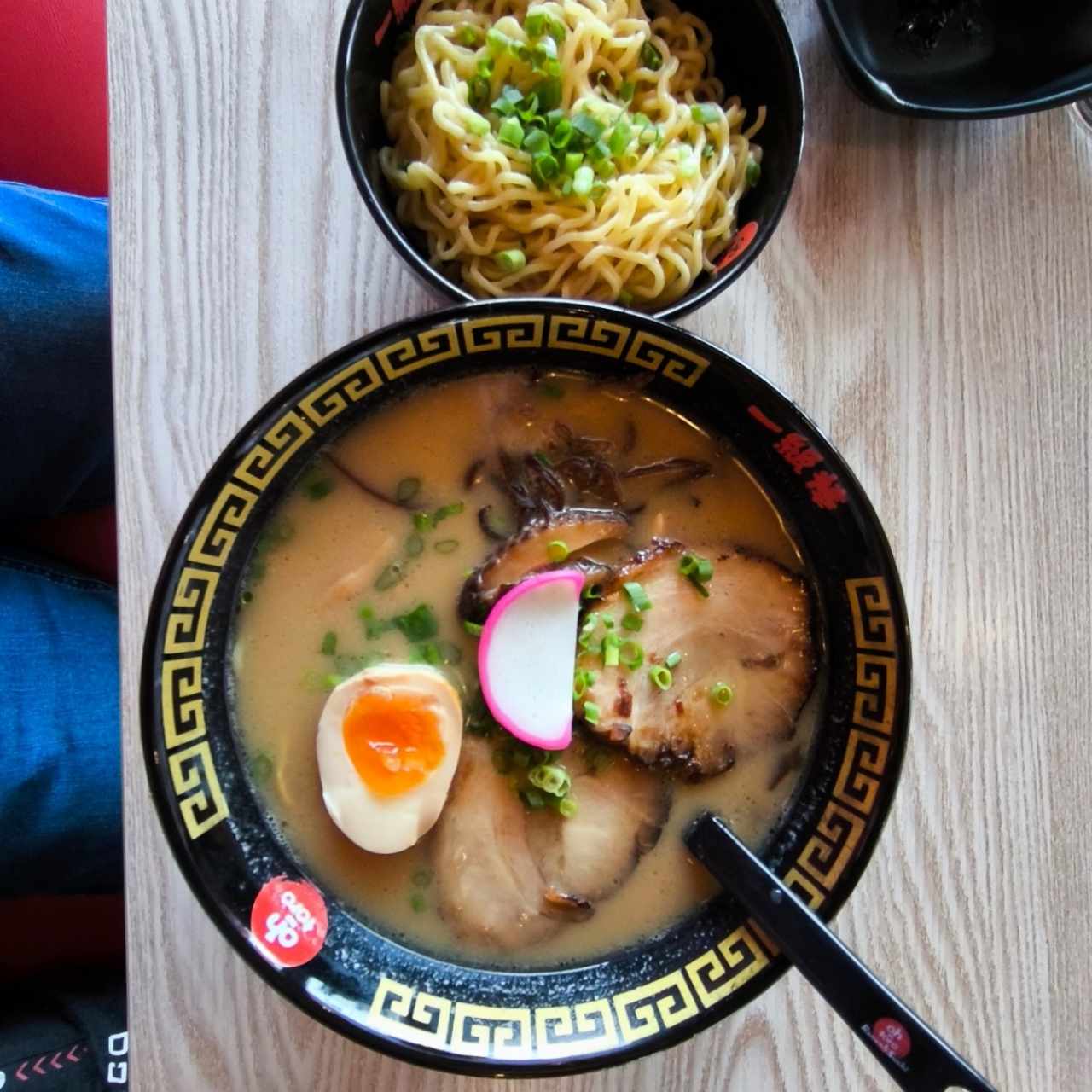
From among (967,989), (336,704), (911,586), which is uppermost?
(911,586)

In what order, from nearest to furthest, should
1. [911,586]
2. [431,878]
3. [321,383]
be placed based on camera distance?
[321,383] → [431,878] → [911,586]

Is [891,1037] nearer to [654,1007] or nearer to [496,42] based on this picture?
[654,1007]

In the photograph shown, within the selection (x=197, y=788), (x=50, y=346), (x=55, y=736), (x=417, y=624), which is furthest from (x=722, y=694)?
(x=50, y=346)

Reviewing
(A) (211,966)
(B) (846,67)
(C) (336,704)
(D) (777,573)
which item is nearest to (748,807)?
(D) (777,573)

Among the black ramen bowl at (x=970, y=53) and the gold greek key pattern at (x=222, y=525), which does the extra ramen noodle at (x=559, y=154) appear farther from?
the gold greek key pattern at (x=222, y=525)

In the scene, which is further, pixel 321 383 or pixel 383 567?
pixel 383 567

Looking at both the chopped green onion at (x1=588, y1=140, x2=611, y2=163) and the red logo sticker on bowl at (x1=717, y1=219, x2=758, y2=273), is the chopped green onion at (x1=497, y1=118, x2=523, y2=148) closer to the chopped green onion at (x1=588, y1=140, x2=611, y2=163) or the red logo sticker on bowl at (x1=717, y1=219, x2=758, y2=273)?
the chopped green onion at (x1=588, y1=140, x2=611, y2=163)

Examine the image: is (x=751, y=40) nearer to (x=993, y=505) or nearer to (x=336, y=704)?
(x=993, y=505)

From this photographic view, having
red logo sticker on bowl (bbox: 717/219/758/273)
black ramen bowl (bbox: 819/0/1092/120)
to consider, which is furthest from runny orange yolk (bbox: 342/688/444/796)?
black ramen bowl (bbox: 819/0/1092/120)

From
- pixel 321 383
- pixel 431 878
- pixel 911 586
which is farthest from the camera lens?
pixel 911 586
